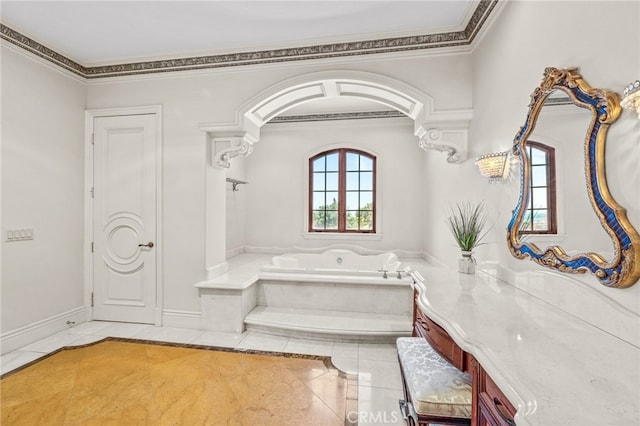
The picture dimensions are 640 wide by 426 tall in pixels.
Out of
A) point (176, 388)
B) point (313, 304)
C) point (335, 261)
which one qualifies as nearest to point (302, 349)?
point (313, 304)

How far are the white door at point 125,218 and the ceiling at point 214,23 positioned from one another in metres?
0.74

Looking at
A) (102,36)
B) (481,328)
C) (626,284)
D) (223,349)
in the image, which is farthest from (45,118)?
(626,284)

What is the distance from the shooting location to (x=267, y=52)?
113 inches

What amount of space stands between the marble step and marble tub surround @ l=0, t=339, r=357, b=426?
1.02 ft

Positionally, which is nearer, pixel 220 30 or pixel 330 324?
pixel 220 30

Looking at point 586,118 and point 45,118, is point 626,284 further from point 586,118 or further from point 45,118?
point 45,118

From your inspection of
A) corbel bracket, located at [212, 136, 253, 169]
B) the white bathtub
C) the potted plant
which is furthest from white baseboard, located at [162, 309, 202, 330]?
the potted plant

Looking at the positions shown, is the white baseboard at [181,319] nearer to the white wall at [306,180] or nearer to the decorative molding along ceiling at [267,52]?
the white wall at [306,180]

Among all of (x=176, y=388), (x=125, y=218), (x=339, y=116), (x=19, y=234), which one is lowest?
(x=176, y=388)

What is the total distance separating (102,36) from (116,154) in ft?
3.64

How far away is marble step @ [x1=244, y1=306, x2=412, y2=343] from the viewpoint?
2.73m

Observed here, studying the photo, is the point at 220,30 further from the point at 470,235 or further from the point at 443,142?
the point at 470,235

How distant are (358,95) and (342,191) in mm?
1946

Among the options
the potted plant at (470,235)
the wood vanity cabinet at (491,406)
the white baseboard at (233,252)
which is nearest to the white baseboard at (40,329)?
the white baseboard at (233,252)
